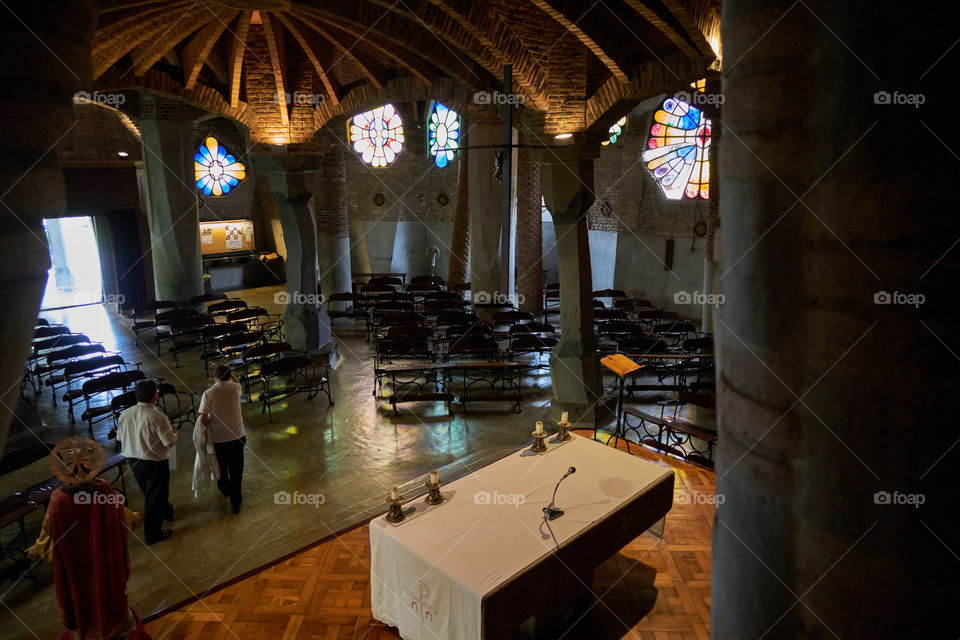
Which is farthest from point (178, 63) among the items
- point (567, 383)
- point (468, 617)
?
point (468, 617)

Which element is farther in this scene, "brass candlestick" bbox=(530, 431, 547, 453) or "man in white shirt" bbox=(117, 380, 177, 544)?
"man in white shirt" bbox=(117, 380, 177, 544)

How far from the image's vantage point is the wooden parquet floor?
4.93m

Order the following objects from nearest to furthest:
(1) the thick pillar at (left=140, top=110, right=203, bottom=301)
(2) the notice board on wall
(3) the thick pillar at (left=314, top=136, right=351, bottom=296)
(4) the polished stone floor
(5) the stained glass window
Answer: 1. (4) the polished stone floor
2. (1) the thick pillar at (left=140, top=110, right=203, bottom=301)
3. (3) the thick pillar at (left=314, top=136, right=351, bottom=296)
4. (5) the stained glass window
5. (2) the notice board on wall

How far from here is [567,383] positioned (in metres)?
9.97

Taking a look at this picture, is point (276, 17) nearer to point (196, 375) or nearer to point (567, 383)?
point (196, 375)

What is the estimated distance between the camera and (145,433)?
6.29 m

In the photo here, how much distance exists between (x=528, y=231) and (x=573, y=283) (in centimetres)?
623

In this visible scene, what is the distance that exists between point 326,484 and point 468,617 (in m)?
4.11

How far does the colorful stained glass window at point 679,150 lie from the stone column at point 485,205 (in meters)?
5.67

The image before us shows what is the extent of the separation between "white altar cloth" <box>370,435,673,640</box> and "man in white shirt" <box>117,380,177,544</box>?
9.47 ft
